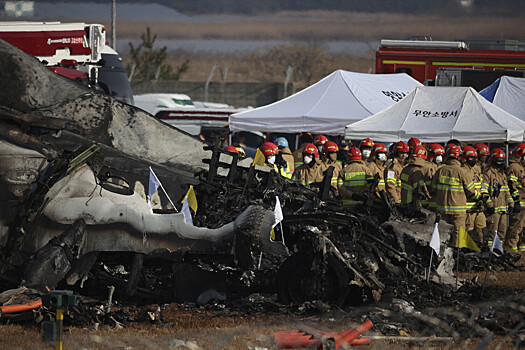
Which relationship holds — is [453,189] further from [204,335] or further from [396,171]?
[204,335]

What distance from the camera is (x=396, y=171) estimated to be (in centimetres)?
1469

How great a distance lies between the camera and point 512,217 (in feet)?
48.4

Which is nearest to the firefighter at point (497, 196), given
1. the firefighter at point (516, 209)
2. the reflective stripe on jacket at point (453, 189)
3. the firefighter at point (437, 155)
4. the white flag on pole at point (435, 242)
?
the firefighter at point (516, 209)

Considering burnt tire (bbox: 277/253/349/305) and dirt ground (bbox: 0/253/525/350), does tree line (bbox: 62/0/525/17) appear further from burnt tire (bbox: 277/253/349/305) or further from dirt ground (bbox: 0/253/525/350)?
dirt ground (bbox: 0/253/525/350)

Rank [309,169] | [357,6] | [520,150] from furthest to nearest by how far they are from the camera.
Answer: [357,6] → [520,150] → [309,169]

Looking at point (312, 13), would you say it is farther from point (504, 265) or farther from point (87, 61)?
point (504, 265)

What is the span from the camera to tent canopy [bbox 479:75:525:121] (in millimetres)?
19031

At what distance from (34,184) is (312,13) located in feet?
95.8

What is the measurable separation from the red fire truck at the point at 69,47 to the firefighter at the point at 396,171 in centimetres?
642

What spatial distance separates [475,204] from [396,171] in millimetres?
1560

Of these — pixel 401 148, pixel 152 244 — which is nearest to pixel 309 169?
pixel 401 148

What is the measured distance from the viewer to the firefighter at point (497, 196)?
1440 centimetres

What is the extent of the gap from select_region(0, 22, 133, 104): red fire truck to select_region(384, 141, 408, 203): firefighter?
6416 millimetres

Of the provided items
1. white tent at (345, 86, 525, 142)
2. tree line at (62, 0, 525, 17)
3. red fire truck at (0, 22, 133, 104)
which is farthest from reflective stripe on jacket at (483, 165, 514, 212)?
tree line at (62, 0, 525, 17)
